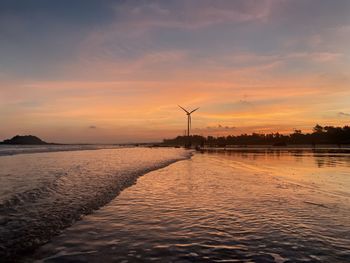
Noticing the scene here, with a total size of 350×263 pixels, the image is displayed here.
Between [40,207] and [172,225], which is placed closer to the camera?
[172,225]

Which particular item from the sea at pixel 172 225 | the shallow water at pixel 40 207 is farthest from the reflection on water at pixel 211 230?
the shallow water at pixel 40 207

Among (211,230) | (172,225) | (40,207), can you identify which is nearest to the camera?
(211,230)

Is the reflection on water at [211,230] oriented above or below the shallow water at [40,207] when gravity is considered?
below

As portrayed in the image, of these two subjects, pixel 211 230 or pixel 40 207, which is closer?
pixel 211 230

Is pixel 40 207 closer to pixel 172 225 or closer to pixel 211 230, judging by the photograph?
pixel 172 225

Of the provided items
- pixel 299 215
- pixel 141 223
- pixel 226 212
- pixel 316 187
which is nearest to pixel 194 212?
pixel 226 212

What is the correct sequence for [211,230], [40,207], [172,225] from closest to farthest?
1. [211,230]
2. [172,225]
3. [40,207]

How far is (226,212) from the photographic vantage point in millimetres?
10766

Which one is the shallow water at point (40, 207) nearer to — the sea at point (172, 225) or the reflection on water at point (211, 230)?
the sea at point (172, 225)

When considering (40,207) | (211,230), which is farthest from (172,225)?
(40,207)

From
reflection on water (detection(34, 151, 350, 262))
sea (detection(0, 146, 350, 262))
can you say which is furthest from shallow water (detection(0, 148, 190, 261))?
reflection on water (detection(34, 151, 350, 262))

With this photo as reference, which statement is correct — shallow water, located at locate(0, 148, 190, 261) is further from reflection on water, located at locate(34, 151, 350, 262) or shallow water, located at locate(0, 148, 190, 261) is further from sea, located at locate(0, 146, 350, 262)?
reflection on water, located at locate(34, 151, 350, 262)

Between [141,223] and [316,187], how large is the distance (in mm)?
11655

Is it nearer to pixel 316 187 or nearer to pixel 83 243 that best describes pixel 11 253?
pixel 83 243
